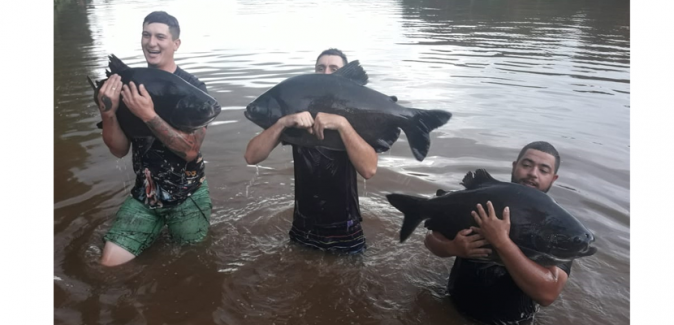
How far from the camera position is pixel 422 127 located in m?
3.08

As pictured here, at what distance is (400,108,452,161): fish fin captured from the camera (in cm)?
306

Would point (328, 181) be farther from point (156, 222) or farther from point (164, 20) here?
point (164, 20)

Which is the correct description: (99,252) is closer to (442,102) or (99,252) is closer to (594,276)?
(594,276)

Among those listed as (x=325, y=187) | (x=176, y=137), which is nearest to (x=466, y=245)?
(x=325, y=187)

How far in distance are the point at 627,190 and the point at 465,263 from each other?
3.51 metres

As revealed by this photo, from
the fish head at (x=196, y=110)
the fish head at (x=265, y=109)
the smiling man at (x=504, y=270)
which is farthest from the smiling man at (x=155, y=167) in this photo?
the smiling man at (x=504, y=270)

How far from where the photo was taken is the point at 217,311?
3.32 m

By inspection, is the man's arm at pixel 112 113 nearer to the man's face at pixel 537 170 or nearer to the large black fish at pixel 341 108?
the large black fish at pixel 341 108

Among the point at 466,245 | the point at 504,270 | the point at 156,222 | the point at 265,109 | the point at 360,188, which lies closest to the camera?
the point at 466,245

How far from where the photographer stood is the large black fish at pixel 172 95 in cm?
324

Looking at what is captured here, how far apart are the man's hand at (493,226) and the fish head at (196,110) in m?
1.87

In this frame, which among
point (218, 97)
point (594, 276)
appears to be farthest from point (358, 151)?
point (218, 97)

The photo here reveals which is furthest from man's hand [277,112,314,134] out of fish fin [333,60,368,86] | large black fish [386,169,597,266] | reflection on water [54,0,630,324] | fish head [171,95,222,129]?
reflection on water [54,0,630,324]

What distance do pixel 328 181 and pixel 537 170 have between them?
4.89ft
